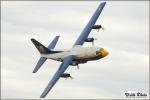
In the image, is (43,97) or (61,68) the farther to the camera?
(61,68)

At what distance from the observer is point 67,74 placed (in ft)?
632

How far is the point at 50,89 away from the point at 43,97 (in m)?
4.55

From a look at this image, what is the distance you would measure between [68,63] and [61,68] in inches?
106

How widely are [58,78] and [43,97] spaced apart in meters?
10.0

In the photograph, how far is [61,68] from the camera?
197125 mm

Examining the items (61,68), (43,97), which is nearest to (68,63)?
(61,68)

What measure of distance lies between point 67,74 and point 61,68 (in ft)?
15.8

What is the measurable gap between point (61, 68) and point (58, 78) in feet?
16.6

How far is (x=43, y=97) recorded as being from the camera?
184 meters

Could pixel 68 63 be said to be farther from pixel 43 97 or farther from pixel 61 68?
pixel 43 97

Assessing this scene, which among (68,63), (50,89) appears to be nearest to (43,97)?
(50,89)

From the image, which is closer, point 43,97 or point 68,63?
point 43,97

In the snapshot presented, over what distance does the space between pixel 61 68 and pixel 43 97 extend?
1501cm

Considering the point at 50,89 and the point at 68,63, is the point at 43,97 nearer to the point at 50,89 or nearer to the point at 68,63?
the point at 50,89
